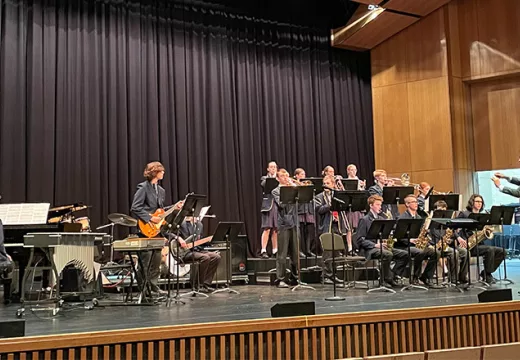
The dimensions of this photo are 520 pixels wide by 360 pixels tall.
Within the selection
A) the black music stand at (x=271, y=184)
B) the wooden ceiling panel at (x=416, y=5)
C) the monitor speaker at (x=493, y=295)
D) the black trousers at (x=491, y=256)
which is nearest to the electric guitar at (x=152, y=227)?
the black music stand at (x=271, y=184)

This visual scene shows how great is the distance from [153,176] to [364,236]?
9.47ft

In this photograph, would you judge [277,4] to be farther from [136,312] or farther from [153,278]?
[136,312]

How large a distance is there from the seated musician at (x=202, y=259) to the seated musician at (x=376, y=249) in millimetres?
1868

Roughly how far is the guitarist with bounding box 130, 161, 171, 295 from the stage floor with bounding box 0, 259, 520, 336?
19.3 inches

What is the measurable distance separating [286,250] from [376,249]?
1.18 m

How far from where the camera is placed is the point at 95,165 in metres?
9.86

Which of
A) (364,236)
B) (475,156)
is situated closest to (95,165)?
(364,236)

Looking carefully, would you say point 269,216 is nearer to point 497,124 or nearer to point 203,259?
point 203,259

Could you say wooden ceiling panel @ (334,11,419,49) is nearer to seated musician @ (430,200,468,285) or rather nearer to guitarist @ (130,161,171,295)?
seated musician @ (430,200,468,285)

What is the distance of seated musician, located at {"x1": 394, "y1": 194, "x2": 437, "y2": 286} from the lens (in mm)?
7785

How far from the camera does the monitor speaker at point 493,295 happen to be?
17.1ft

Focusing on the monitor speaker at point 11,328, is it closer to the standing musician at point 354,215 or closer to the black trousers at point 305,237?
the black trousers at point 305,237

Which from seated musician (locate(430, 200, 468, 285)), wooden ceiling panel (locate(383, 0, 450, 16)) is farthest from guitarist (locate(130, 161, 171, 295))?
wooden ceiling panel (locate(383, 0, 450, 16))

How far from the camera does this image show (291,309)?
4383 mm
